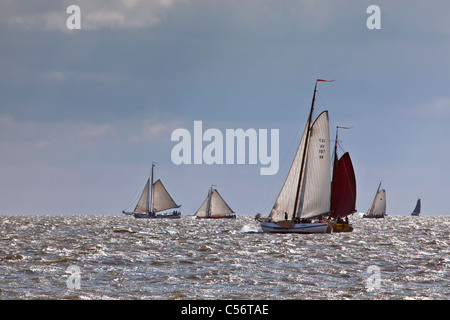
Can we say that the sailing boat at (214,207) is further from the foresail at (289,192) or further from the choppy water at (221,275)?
the choppy water at (221,275)

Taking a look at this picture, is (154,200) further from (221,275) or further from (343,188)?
(221,275)

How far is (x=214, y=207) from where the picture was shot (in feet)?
575

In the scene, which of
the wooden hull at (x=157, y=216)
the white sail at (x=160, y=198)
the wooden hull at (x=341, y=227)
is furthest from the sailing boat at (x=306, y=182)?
the wooden hull at (x=157, y=216)

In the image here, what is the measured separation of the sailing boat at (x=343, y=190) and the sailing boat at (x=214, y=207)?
91768 millimetres

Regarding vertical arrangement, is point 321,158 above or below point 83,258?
above

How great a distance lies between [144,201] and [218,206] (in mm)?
22788

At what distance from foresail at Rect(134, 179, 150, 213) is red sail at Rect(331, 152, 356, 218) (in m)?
88.0

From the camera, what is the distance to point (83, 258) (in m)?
36.5

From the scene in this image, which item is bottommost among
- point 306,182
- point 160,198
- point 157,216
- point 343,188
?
point 157,216

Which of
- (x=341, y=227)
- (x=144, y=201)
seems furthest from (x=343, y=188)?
(x=144, y=201)
